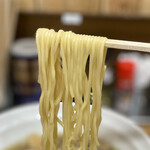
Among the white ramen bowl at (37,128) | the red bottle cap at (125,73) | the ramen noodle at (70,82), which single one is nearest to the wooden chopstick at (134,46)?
the ramen noodle at (70,82)

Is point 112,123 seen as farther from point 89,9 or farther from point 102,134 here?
point 89,9

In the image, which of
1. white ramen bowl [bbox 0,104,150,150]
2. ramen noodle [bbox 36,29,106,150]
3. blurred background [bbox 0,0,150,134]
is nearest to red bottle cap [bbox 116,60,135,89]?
blurred background [bbox 0,0,150,134]

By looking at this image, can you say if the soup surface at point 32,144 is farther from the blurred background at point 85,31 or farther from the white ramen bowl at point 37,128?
the blurred background at point 85,31

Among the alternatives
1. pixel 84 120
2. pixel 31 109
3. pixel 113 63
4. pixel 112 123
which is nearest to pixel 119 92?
pixel 113 63

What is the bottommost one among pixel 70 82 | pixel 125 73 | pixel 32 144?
pixel 32 144

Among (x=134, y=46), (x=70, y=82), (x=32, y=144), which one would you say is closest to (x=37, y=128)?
(x=32, y=144)

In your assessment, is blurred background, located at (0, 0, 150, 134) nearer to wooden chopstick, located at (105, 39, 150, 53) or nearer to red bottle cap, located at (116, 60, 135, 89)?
red bottle cap, located at (116, 60, 135, 89)

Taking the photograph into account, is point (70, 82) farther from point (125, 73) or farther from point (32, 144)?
point (125, 73)
